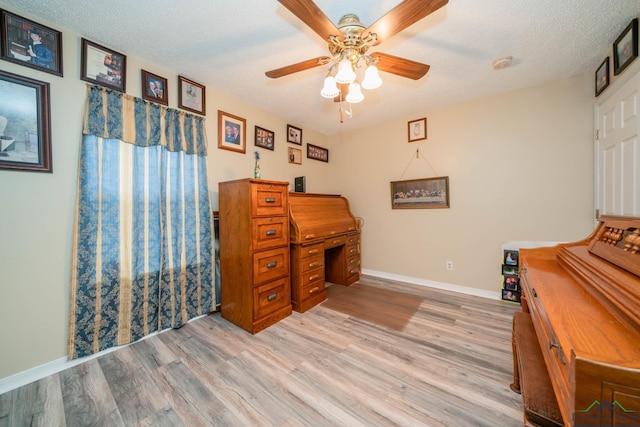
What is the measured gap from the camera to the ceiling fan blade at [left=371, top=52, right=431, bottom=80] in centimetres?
147

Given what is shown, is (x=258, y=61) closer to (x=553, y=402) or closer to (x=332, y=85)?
(x=332, y=85)

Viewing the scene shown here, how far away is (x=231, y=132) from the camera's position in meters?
2.67

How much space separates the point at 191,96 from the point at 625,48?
3.61 metres

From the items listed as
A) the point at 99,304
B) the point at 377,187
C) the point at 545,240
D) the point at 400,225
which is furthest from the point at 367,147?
the point at 99,304

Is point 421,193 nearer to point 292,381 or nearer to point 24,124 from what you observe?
point 292,381

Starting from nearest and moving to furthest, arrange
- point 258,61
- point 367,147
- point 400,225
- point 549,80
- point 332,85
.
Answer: point 332,85
point 258,61
point 549,80
point 400,225
point 367,147

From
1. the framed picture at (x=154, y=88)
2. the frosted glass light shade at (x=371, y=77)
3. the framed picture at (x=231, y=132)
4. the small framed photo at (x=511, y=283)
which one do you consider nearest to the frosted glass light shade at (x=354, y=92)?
the frosted glass light shade at (x=371, y=77)

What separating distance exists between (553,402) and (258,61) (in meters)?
2.75

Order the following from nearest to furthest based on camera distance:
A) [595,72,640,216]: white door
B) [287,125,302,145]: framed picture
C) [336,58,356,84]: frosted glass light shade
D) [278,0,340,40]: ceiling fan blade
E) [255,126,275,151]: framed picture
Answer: [278,0,340,40]: ceiling fan blade → [336,58,356,84]: frosted glass light shade → [595,72,640,216]: white door → [255,126,275,151]: framed picture → [287,125,302,145]: framed picture

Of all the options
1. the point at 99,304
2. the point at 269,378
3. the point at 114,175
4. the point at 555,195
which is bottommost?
the point at 269,378

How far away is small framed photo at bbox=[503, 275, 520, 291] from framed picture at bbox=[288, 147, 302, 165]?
310cm

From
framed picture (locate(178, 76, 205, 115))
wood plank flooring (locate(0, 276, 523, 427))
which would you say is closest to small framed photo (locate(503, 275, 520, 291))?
wood plank flooring (locate(0, 276, 523, 427))

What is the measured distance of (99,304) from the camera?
1.77 metres

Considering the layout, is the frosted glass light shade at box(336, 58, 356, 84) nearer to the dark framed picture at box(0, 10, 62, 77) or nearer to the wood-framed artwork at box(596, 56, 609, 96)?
the dark framed picture at box(0, 10, 62, 77)
